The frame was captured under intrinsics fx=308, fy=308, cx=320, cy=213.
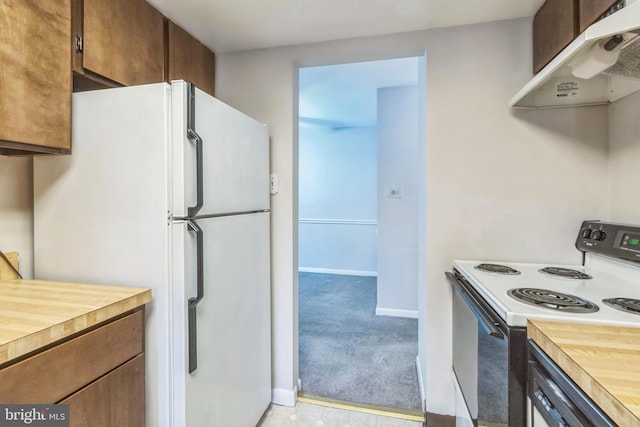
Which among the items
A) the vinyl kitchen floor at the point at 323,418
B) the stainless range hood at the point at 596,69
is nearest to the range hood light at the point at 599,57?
the stainless range hood at the point at 596,69

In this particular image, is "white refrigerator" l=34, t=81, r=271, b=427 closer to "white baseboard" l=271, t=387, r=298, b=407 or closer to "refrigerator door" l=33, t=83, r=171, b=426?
"refrigerator door" l=33, t=83, r=171, b=426

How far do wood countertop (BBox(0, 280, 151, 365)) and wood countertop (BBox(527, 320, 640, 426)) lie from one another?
3.78ft

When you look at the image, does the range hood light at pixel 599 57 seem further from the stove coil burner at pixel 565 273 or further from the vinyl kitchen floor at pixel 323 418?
the vinyl kitchen floor at pixel 323 418

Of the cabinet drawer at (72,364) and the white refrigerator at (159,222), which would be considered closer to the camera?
the cabinet drawer at (72,364)

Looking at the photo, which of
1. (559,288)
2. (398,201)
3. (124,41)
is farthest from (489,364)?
(398,201)

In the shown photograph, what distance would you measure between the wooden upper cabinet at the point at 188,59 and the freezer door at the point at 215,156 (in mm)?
483

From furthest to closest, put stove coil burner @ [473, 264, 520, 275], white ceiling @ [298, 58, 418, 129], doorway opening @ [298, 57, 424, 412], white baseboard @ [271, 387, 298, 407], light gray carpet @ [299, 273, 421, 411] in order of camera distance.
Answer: white ceiling @ [298, 58, 418, 129], doorway opening @ [298, 57, 424, 412], light gray carpet @ [299, 273, 421, 411], white baseboard @ [271, 387, 298, 407], stove coil burner @ [473, 264, 520, 275]

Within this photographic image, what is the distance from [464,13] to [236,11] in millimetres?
1100

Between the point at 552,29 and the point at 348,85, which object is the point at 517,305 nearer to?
the point at 552,29

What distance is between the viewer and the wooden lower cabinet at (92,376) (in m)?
0.71

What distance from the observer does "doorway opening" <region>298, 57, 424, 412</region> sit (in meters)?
2.19

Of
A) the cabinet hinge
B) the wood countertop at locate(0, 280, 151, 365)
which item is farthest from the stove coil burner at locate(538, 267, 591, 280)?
the cabinet hinge

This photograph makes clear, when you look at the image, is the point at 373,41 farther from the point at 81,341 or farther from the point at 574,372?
the point at 81,341

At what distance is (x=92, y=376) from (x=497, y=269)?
5.01 feet
